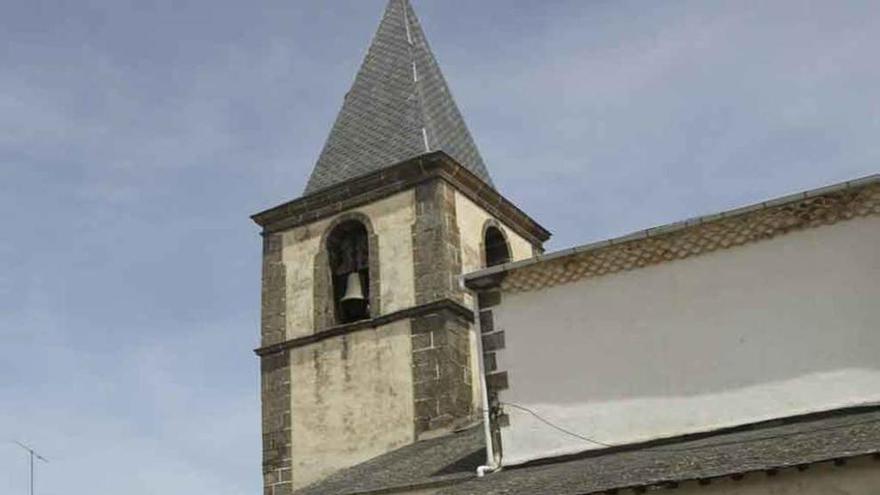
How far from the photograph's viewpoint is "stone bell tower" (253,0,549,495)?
675 inches

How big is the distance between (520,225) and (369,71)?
4037 mm

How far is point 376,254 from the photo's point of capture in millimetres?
18406

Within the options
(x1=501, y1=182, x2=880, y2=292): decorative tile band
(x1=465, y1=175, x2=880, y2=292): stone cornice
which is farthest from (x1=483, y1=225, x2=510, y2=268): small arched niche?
(x1=501, y1=182, x2=880, y2=292): decorative tile band

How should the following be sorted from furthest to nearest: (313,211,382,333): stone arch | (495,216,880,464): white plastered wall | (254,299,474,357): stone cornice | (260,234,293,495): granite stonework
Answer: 1. (313,211,382,333): stone arch
2. (260,234,293,495): granite stonework
3. (254,299,474,357): stone cornice
4. (495,216,880,464): white plastered wall

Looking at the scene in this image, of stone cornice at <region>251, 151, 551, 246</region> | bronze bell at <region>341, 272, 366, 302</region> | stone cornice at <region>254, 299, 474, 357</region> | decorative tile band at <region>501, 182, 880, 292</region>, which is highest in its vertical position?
stone cornice at <region>251, 151, 551, 246</region>

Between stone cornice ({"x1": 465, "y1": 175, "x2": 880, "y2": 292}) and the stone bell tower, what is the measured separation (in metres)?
3.91

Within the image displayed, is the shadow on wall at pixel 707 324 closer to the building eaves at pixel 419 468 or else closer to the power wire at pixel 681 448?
the power wire at pixel 681 448

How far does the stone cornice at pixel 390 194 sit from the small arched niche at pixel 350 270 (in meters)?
0.41

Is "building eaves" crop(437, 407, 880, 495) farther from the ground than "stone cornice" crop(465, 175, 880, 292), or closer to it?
closer to it

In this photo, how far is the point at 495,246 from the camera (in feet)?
64.5

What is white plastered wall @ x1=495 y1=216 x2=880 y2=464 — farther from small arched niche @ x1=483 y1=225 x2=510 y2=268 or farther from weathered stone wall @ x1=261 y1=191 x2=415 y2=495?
small arched niche @ x1=483 y1=225 x2=510 y2=268

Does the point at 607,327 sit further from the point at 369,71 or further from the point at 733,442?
the point at 369,71

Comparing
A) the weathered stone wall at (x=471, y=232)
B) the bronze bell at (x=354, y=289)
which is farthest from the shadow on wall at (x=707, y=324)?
the bronze bell at (x=354, y=289)

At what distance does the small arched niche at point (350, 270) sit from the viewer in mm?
18531
